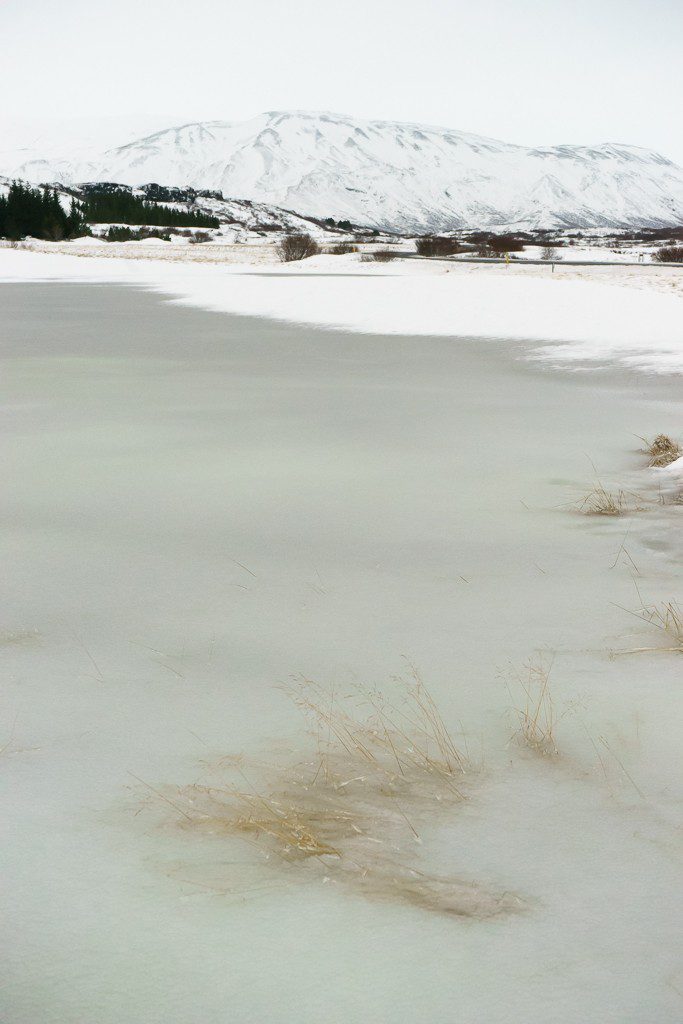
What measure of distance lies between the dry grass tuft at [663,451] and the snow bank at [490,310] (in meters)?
3.93

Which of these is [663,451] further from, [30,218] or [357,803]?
[30,218]

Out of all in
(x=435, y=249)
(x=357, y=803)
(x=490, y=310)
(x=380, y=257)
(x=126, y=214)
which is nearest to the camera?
(x=357, y=803)

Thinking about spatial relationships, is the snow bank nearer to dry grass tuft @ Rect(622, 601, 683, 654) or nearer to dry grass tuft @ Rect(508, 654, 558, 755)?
dry grass tuft @ Rect(622, 601, 683, 654)

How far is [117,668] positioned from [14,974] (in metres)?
1.42

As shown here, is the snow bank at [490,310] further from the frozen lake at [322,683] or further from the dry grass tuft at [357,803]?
the dry grass tuft at [357,803]

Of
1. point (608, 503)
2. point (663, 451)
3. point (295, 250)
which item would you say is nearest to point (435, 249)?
point (295, 250)

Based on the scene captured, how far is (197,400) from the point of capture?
872cm

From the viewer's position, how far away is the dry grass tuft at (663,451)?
6289 millimetres

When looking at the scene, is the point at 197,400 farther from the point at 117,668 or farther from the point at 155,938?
the point at 155,938

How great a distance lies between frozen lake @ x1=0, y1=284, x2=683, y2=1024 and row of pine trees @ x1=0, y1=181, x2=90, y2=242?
71758 millimetres

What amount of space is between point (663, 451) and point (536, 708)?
402 cm

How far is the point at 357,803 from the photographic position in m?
2.45

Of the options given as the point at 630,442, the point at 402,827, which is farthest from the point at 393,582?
the point at 630,442

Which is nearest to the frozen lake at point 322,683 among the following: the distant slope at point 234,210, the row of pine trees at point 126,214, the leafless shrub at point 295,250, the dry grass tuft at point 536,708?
the dry grass tuft at point 536,708
